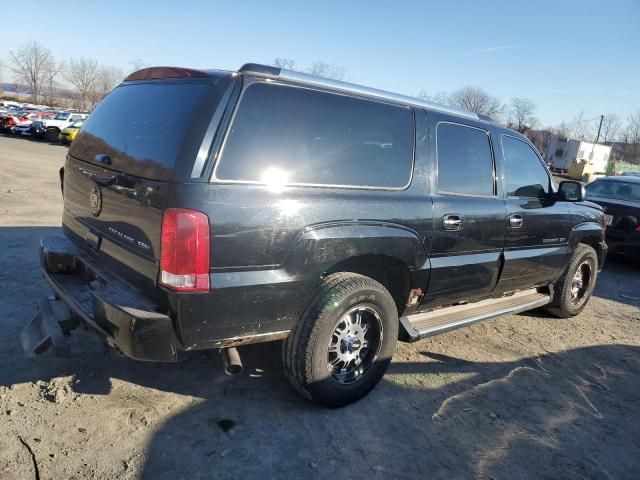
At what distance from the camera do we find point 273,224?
2619 millimetres

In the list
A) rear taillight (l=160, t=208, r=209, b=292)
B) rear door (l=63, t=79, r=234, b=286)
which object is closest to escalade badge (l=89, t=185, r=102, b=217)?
rear door (l=63, t=79, r=234, b=286)

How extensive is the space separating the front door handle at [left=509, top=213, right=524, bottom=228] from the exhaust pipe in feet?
8.54

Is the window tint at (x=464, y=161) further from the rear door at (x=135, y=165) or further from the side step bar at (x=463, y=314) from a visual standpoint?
the rear door at (x=135, y=165)

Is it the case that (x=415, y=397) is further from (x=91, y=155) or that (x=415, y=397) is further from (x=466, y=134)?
(x=91, y=155)

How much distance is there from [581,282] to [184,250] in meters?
4.91

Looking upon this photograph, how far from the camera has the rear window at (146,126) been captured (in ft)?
8.38

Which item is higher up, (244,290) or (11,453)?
(244,290)

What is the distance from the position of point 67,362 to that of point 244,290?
167cm

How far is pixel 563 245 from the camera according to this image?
16.1ft

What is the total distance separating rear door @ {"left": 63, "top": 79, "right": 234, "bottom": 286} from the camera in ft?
8.18

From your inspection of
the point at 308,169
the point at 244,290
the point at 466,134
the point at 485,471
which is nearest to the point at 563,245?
the point at 466,134

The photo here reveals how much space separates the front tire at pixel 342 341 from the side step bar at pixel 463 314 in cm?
28

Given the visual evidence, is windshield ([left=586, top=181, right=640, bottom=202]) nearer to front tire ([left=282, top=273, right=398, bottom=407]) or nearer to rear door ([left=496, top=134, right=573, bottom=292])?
rear door ([left=496, top=134, right=573, bottom=292])

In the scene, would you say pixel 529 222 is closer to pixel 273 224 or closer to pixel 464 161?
pixel 464 161
